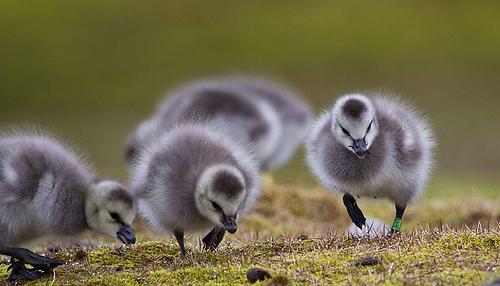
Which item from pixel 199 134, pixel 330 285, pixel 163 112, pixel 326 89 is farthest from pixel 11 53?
pixel 330 285

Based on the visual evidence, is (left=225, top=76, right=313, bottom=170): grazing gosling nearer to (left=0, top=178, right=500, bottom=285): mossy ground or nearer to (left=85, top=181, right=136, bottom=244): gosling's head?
(left=0, top=178, right=500, bottom=285): mossy ground

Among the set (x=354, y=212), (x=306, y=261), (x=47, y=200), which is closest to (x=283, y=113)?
(x=354, y=212)

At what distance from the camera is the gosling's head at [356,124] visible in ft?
24.2

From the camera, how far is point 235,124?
12.8 meters

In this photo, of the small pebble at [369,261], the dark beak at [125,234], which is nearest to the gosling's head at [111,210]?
the dark beak at [125,234]

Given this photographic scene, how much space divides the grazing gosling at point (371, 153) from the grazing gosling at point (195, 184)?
2.18 ft

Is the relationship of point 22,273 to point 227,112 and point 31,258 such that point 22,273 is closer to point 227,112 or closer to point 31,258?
point 31,258

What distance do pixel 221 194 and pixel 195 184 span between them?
344 mm

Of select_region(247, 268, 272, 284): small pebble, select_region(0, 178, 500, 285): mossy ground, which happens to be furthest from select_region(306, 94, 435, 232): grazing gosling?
select_region(247, 268, 272, 284): small pebble

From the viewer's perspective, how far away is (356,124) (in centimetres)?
737

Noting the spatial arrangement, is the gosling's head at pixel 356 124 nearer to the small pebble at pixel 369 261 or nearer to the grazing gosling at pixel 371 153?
the grazing gosling at pixel 371 153

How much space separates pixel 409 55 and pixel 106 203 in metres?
29.1

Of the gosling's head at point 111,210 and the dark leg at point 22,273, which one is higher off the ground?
the gosling's head at point 111,210

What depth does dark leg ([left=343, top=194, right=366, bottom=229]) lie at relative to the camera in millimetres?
7734
